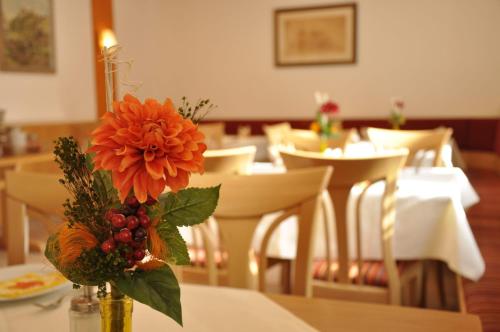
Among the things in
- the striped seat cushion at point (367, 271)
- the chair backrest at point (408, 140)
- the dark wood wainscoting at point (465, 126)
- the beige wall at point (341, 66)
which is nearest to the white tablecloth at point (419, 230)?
the striped seat cushion at point (367, 271)

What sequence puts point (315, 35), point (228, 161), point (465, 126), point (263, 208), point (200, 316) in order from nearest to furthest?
point (200, 316)
point (263, 208)
point (228, 161)
point (465, 126)
point (315, 35)

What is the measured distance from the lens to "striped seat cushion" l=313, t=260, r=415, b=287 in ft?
5.96

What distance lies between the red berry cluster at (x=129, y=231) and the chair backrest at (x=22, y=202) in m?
0.87

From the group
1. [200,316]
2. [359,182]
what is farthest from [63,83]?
[200,316]

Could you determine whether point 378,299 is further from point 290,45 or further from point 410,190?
point 290,45

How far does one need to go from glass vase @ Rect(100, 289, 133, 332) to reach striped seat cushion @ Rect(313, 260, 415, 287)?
1357mm

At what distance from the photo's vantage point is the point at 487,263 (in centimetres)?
194

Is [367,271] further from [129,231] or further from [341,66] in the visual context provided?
[341,66]

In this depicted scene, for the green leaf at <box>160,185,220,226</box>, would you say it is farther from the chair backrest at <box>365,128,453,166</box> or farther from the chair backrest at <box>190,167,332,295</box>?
the chair backrest at <box>365,128,453,166</box>

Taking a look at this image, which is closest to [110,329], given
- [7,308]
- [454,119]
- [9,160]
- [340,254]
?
[7,308]

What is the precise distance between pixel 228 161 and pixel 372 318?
1.25 meters

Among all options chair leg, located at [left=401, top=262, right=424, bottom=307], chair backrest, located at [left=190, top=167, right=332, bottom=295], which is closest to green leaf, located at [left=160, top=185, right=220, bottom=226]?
chair backrest, located at [left=190, top=167, right=332, bottom=295]

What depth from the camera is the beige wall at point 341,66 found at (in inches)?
240

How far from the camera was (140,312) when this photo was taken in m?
0.82
